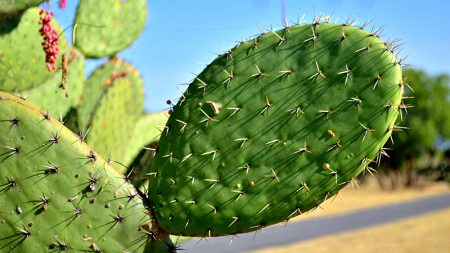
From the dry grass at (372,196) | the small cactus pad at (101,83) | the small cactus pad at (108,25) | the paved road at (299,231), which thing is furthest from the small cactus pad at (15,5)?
the dry grass at (372,196)

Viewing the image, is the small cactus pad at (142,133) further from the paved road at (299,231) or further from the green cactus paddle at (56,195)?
the paved road at (299,231)

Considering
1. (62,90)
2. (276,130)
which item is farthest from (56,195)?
(62,90)

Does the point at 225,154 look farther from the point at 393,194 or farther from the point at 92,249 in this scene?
the point at 393,194

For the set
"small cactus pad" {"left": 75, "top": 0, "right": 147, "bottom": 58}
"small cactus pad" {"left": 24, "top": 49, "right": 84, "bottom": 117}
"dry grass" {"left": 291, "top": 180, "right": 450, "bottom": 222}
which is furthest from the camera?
"dry grass" {"left": 291, "top": 180, "right": 450, "bottom": 222}

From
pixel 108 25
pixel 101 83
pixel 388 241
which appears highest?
pixel 108 25

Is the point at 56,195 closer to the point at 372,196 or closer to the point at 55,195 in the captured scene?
the point at 55,195

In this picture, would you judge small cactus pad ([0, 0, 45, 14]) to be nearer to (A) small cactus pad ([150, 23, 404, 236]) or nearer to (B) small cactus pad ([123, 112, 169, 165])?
(A) small cactus pad ([150, 23, 404, 236])

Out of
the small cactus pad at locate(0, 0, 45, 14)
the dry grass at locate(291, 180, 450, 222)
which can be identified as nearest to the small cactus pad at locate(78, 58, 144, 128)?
the small cactus pad at locate(0, 0, 45, 14)
